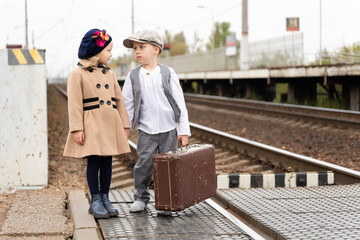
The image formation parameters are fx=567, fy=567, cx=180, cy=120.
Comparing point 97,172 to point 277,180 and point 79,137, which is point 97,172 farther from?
point 277,180

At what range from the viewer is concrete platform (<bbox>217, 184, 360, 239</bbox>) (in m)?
3.65

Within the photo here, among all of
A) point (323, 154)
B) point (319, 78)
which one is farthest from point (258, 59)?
point (323, 154)

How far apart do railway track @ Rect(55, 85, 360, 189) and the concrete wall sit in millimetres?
1078

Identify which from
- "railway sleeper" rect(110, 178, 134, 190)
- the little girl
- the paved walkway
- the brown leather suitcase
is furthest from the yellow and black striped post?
the brown leather suitcase

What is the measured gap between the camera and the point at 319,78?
58.6 ft

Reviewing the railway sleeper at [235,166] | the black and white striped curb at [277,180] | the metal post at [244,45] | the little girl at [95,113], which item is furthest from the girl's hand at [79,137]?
the metal post at [244,45]

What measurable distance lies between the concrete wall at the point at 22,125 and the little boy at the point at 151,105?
143cm

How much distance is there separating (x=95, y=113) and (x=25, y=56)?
169 centimetres

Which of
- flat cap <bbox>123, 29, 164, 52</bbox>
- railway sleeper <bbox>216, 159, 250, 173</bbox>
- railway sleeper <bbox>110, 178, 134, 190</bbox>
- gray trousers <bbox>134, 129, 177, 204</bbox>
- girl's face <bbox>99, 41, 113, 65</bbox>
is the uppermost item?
flat cap <bbox>123, 29, 164, 52</bbox>

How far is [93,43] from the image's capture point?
13.5 ft

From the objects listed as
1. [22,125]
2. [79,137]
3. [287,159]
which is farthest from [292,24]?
[79,137]

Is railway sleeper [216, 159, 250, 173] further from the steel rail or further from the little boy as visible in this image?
the little boy

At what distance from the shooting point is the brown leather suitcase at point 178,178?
13.0 feet

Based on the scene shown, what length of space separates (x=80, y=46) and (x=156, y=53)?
1.93ft
